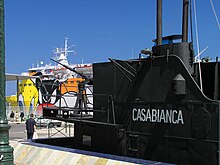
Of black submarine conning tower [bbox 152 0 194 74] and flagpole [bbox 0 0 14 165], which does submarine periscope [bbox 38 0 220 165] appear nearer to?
black submarine conning tower [bbox 152 0 194 74]

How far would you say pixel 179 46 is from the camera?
738 cm

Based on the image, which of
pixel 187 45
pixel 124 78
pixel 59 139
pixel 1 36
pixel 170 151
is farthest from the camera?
pixel 59 139

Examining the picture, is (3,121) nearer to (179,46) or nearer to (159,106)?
(159,106)

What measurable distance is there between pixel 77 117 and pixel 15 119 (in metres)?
34.0

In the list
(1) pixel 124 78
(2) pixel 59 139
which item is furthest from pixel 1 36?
(2) pixel 59 139

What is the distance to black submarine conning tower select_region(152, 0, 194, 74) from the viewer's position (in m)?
7.37

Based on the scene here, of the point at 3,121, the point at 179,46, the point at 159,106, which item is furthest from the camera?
the point at 179,46

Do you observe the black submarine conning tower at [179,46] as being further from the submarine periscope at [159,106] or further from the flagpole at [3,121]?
the flagpole at [3,121]

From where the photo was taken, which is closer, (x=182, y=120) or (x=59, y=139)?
(x=182, y=120)

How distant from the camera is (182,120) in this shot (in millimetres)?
6734

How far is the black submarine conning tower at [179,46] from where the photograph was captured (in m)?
7.37

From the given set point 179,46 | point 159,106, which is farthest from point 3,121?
point 179,46

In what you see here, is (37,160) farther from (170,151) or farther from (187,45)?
(187,45)

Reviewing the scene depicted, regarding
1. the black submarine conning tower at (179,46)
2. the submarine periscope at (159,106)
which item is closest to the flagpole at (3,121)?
the submarine periscope at (159,106)
